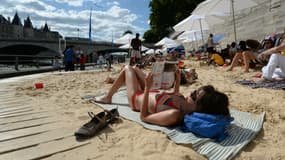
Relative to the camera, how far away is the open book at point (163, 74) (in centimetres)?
293

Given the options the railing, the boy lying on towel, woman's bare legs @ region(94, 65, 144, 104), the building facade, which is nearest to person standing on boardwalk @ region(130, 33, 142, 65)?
the railing

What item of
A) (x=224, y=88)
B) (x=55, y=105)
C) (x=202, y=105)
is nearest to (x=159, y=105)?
(x=202, y=105)

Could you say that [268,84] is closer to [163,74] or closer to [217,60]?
[163,74]

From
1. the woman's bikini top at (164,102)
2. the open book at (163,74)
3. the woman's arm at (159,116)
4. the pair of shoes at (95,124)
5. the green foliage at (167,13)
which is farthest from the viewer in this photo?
the green foliage at (167,13)

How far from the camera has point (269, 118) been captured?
300 centimetres

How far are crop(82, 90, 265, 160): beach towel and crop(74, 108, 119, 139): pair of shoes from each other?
235 millimetres

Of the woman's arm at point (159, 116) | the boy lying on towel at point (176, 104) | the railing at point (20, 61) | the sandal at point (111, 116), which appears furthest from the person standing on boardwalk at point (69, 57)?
the woman's arm at point (159, 116)

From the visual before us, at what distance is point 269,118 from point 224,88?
1.89 metres

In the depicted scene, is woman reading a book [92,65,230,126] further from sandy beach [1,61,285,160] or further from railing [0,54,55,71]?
railing [0,54,55,71]

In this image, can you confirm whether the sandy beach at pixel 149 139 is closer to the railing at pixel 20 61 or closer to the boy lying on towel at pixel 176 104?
the boy lying on towel at pixel 176 104

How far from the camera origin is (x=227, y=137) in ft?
7.88

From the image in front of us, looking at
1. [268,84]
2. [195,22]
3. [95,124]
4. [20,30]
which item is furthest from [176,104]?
[20,30]

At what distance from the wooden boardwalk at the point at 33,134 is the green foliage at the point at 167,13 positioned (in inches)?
1429

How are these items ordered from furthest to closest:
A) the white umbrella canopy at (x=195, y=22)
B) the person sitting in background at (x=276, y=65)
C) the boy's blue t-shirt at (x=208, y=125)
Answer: the white umbrella canopy at (x=195, y=22) → the person sitting in background at (x=276, y=65) → the boy's blue t-shirt at (x=208, y=125)
